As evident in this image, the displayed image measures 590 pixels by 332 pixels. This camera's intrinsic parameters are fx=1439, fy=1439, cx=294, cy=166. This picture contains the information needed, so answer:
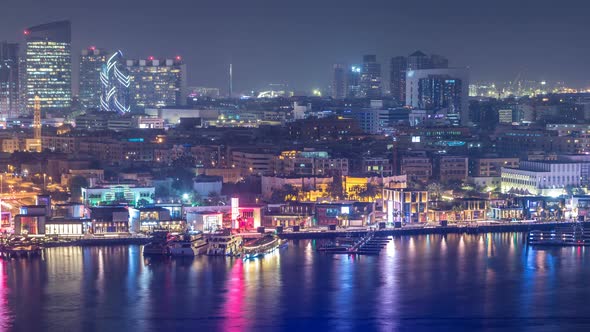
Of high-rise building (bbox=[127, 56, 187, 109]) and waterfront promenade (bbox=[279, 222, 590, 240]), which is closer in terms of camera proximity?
waterfront promenade (bbox=[279, 222, 590, 240])

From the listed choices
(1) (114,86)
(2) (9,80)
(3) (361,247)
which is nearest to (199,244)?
(3) (361,247)

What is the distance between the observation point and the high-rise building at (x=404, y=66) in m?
39.5

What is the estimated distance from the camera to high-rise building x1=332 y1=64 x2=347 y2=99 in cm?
4481

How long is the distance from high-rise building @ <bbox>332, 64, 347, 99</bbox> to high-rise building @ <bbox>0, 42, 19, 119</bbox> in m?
10.5

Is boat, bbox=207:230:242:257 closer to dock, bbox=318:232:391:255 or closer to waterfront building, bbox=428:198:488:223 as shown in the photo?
dock, bbox=318:232:391:255

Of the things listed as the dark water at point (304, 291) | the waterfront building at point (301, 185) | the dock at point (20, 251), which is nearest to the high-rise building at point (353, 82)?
the waterfront building at point (301, 185)

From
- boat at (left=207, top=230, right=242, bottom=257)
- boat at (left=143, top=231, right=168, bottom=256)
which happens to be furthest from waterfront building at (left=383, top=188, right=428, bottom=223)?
boat at (left=143, top=231, right=168, bottom=256)

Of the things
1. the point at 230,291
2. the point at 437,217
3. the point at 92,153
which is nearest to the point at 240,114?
the point at 92,153

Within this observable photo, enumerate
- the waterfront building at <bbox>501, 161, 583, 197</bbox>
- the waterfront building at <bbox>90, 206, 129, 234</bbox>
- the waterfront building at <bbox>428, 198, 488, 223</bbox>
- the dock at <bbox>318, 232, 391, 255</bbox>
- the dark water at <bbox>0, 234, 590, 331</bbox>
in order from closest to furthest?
the dark water at <bbox>0, 234, 590, 331</bbox> → the dock at <bbox>318, 232, 391, 255</bbox> → the waterfront building at <bbox>90, 206, 129, 234</bbox> → the waterfront building at <bbox>428, 198, 488, 223</bbox> → the waterfront building at <bbox>501, 161, 583, 197</bbox>

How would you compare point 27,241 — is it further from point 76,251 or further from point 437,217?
point 437,217

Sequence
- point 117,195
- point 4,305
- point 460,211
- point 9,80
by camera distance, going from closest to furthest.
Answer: point 4,305, point 460,211, point 117,195, point 9,80

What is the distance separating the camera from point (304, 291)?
1262 centimetres

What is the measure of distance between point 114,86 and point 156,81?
283 centimetres

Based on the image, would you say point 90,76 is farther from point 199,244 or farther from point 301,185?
point 199,244
